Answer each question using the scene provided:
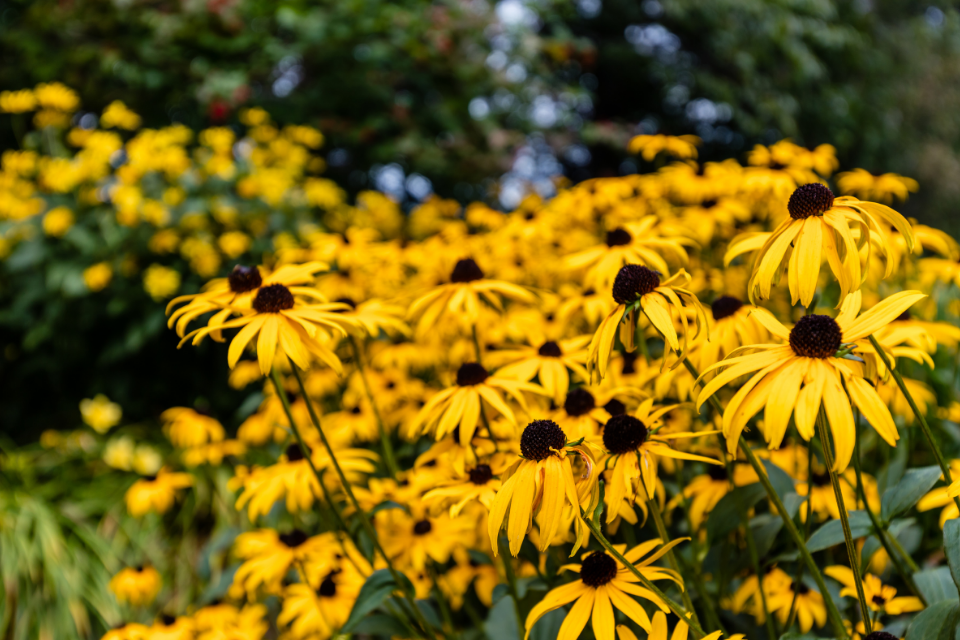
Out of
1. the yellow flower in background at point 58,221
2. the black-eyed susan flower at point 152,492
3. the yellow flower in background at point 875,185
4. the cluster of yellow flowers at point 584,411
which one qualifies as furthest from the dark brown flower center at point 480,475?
the yellow flower in background at point 58,221

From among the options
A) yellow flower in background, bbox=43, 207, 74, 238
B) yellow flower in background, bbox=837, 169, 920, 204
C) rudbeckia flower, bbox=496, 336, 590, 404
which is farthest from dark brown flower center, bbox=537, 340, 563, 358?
yellow flower in background, bbox=43, 207, 74, 238

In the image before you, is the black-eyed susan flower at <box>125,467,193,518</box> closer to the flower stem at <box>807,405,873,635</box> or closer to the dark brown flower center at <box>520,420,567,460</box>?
the dark brown flower center at <box>520,420,567,460</box>

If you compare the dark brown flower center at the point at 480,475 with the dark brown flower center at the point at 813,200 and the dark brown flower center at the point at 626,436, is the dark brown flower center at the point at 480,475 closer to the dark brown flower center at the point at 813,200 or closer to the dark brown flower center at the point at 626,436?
the dark brown flower center at the point at 626,436

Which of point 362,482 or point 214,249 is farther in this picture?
point 214,249

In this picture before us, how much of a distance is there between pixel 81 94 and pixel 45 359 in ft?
7.98

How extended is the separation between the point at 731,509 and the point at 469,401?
1.80 feet

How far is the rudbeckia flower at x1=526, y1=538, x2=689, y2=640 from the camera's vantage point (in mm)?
1015

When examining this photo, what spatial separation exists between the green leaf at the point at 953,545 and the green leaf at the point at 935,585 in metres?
0.31

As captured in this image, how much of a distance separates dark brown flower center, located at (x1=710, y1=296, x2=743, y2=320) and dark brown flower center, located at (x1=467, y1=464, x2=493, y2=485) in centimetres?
62

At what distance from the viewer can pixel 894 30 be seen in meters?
8.38

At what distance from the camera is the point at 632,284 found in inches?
43.4

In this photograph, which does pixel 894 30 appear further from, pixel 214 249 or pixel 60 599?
pixel 60 599

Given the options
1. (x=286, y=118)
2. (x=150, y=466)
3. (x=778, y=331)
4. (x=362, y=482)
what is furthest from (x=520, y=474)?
(x=286, y=118)

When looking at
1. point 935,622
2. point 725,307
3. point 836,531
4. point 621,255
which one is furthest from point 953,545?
point 621,255
